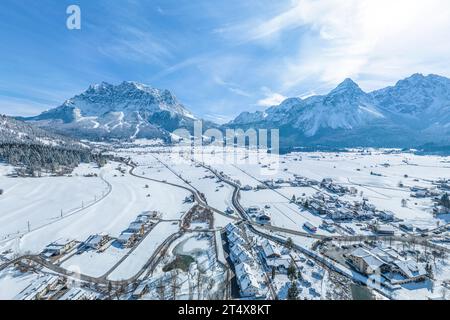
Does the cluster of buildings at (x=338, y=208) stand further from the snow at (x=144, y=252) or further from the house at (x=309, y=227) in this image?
the snow at (x=144, y=252)

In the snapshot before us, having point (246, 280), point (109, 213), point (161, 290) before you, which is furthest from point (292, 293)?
point (109, 213)

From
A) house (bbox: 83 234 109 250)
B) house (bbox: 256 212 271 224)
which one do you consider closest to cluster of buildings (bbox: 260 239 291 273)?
house (bbox: 256 212 271 224)

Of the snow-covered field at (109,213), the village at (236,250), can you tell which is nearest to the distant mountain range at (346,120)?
the snow-covered field at (109,213)

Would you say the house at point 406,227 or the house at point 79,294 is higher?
the house at point 406,227
